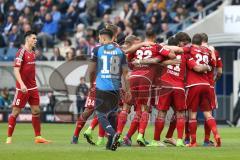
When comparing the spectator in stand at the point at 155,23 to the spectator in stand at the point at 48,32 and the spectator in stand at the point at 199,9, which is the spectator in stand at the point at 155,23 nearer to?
the spectator in stand at the point at 199,9

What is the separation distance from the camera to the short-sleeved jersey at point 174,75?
64.0 feet

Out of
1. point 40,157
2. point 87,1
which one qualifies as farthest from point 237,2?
point 40,157

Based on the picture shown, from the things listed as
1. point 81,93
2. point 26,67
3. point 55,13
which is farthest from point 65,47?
point 26,67

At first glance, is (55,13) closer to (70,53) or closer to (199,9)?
(70,53)

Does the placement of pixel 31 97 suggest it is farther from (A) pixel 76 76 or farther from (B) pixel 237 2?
(B) pixel 237 2

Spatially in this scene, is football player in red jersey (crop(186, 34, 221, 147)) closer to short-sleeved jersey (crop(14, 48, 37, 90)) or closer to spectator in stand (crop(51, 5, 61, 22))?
short-sleeved jersey (crop(14, 48, 37, 90))

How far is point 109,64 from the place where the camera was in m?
17.8

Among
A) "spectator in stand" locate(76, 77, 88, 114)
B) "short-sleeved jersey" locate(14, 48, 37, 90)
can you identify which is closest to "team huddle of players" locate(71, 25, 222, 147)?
"short-sleeved jersey" locate(14, 48, 37, 90)

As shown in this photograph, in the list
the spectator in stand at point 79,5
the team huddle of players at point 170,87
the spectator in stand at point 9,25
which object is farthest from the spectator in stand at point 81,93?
the team huddle of players at point 170,87

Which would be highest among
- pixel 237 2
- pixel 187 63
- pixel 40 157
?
pixel 237 2

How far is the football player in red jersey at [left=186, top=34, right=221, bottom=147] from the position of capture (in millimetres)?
19516

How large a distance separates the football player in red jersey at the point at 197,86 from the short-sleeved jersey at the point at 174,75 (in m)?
0.15

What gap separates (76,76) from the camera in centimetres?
2909

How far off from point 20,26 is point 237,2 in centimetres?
975
